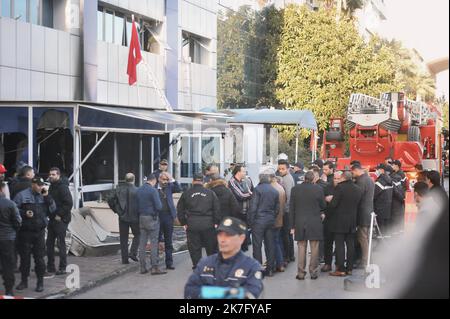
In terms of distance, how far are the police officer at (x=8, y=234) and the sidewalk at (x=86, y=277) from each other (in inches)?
17.0

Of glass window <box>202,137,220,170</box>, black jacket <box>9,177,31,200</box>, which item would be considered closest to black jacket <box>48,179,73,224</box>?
black jacket <box>9,177,31,200</box>

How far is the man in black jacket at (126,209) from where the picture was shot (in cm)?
1271

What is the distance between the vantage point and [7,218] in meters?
9.50

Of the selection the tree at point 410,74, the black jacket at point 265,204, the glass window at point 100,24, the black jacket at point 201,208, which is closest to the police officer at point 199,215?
the black jacket at point 201,208

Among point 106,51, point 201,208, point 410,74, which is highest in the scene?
point 410,74

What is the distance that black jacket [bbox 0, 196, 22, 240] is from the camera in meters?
9.48

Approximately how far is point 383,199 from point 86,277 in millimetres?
6122

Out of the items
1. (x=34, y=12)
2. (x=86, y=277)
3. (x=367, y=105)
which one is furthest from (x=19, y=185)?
(x=367, y=105)

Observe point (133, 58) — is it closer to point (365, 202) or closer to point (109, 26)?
point (109, 26)

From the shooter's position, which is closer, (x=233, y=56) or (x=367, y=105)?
(x=367, y=105)

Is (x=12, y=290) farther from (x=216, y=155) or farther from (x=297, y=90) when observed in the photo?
(x=297, y=90)

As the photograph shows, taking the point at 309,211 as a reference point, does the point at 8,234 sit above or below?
below

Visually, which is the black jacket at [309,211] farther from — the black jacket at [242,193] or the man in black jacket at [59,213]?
the man in black jacket at [59,213]

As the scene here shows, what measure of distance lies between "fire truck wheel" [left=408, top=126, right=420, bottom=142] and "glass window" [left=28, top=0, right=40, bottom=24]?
552 inches
